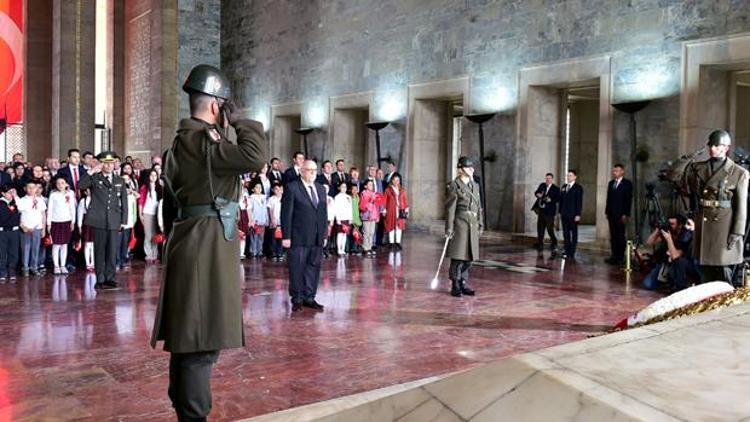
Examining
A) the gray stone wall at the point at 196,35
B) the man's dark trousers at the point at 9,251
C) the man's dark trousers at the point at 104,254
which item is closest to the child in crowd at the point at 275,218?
the man's dark trousers at the point at 104,254

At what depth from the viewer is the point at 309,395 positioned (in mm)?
4562

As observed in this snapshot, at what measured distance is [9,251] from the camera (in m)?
9.38

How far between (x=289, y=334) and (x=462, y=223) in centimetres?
281

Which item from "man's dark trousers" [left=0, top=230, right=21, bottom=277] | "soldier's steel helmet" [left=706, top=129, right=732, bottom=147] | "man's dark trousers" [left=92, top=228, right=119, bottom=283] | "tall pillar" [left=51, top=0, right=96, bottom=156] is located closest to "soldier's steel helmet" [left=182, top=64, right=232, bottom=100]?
"soldier's steel helmet" [left=706, top=129, right=732, bottom=147]

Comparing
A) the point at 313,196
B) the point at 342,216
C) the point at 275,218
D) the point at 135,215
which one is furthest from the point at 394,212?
the point at 313,196

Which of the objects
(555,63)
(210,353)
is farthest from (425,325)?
(555,63)

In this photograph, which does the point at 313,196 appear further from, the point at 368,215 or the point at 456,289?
the point at 368,215

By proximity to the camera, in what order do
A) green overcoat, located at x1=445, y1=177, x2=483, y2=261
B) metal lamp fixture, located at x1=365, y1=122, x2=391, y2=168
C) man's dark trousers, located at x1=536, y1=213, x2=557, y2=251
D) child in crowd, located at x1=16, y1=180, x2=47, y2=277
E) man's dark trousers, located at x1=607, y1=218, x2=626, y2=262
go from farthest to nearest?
metal lamp fixture, located at x1=365, y1=122, x2=391, y2=168
man's dark trousers, located at x1=536, y1=213, x2=557, y2=251
man's dark trousers, located at x1=607, y1=218, x2=626, y2=262
child in crowd, located at x1=16, y1=180, x2=47, y2=277
green overcoat, located at x1=445, y1=177, x2=483, y2=261

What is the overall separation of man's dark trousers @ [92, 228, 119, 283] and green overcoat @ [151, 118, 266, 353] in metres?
5.73

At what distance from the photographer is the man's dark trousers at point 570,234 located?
41.6 feet

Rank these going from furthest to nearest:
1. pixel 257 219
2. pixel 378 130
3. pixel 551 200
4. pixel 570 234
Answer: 1. pixel 378 130
2. pixel 551 200
3. pixel 570 234
4. pixel 257 219

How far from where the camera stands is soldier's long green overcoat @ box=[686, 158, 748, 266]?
6359 millimetres

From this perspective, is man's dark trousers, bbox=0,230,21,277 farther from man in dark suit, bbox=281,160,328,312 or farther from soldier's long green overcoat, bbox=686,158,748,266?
soldier's long green overcoat, bbox=686,158,748,266

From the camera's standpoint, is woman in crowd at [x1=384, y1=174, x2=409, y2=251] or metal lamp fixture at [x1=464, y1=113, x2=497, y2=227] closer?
woman in crowd at [x1=384, y1=174, x2=409, y2=251]
